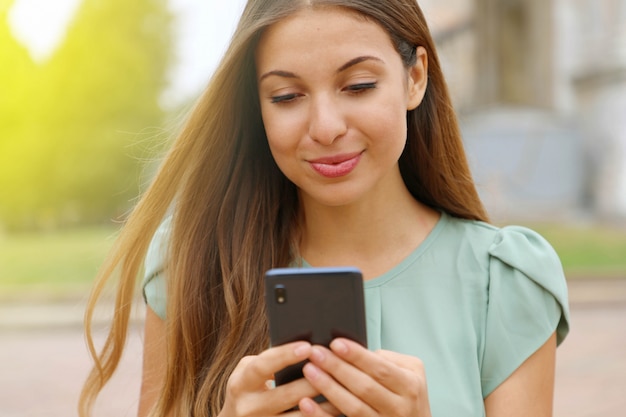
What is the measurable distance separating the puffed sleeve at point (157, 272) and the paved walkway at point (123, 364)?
2.54 metres

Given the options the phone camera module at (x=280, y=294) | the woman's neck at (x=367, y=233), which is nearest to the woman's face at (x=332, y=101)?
the woman's neck at (x=367, y=233)

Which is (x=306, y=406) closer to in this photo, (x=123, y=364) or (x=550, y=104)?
(x=123, y=364)

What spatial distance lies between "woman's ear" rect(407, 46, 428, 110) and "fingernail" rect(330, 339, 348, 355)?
741 mm

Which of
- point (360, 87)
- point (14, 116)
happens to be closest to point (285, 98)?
point (360, 87)

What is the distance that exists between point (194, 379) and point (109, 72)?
78.6ft

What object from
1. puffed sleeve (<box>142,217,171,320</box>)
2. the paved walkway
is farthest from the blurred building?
puffed sleeve (<box>142,217,171,320</box>)

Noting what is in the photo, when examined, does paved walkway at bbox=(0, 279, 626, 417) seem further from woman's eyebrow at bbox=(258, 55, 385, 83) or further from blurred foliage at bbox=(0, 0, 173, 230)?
blurred foliage at bbox=(0, 0, 173, 230)

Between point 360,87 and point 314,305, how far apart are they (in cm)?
57

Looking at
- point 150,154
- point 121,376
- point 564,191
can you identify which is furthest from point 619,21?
point 150,154

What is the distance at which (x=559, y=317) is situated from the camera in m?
2.13

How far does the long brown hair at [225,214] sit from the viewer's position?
84.7 inches

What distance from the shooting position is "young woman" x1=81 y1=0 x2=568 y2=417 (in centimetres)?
197

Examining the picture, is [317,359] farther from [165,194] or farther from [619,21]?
[619,21]

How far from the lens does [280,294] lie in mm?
1599
